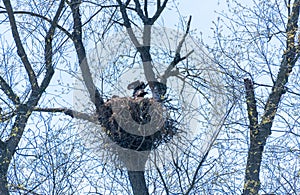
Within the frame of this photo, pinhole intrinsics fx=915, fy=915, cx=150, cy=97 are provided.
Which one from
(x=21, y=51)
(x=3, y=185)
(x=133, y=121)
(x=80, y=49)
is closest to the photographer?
(x=133, y=121)

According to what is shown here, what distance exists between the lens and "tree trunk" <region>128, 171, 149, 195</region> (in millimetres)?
11226

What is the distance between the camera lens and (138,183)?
11281 mm

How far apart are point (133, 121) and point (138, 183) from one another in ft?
3.75

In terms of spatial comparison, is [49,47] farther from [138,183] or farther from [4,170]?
[138,183]

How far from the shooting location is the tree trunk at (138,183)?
36.8 feet

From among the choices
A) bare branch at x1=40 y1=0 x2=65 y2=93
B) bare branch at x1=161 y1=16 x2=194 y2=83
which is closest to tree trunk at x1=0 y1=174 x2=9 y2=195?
bare branch at x1=40 y1=0 x2=65 y2=93

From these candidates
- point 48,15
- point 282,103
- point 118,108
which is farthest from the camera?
point 48,15

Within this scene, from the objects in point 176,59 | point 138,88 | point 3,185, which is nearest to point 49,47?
point 138,88

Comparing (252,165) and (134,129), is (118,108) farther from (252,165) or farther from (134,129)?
(252,165)

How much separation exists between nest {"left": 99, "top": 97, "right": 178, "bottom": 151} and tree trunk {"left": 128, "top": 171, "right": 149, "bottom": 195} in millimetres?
676

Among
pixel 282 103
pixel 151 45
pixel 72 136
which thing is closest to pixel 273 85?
pixel 282 103

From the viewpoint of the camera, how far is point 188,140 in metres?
11.3

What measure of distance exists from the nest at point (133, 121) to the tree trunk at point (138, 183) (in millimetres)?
676

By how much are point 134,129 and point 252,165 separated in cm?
167
